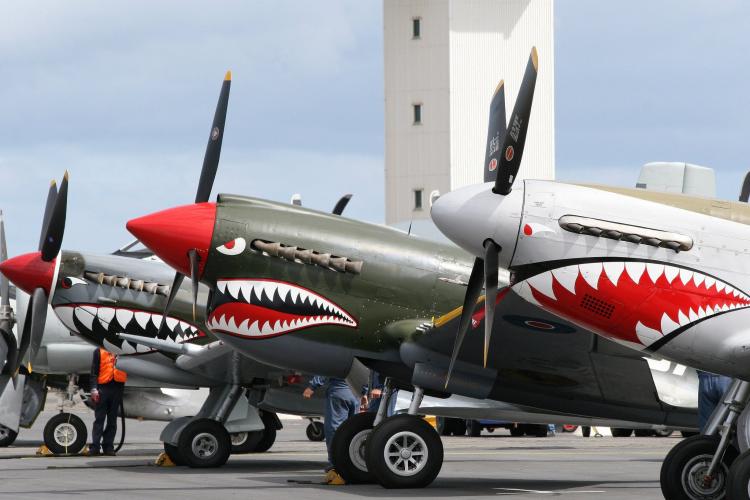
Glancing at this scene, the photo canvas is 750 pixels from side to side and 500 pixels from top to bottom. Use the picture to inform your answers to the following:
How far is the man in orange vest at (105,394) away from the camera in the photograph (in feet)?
57.6

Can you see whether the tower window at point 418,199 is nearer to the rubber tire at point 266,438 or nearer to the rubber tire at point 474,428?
the rubber tire at point 474,428

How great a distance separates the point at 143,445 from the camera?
71.4ft

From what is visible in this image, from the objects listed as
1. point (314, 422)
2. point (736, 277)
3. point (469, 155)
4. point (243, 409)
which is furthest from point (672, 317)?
point (469, 155)

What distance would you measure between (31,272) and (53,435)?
9.89ft

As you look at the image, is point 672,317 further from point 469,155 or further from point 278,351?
point 469,155

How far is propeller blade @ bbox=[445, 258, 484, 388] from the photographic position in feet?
33.1

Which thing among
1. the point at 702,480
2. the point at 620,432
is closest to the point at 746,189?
the point at 702,480

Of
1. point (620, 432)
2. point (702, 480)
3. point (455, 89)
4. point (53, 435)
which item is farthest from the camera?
point (455, 89)

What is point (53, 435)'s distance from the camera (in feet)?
58.2

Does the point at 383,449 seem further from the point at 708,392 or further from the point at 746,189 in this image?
the point at 746,189

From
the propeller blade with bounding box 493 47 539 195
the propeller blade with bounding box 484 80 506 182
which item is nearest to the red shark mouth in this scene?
the propeller blade with bounding box 493 47 539 195

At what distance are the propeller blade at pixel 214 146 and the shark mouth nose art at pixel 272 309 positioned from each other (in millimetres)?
1655

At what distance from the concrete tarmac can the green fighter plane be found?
0.82 metres

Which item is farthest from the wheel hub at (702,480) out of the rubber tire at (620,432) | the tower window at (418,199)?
the tower window at (418,199)
